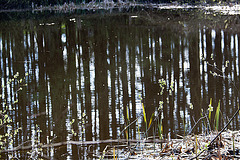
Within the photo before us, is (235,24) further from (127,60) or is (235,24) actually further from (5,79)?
(5,79)

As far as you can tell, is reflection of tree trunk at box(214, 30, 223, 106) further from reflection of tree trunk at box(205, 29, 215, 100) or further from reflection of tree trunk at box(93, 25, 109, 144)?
reflection of tree trunk at box(93, 25, 109, 144)

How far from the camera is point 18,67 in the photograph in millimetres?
8422

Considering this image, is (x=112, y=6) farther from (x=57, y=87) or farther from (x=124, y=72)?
(x=57, y=87)

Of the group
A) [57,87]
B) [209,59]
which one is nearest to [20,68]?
[57,87]

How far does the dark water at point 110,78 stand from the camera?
4.86 m

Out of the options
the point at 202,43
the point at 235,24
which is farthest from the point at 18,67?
the point at 235,24

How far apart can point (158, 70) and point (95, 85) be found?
1.32 m

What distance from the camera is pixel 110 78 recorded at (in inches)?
279

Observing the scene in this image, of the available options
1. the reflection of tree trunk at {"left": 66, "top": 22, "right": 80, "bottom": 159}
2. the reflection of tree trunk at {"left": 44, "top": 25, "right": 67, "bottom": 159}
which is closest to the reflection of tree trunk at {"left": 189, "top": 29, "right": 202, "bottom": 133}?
the reflection of tree trunk at {"left": 66, "top": 22, "right": 80, "bottom": 159}

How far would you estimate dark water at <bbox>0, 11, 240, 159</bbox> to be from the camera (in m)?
4.86

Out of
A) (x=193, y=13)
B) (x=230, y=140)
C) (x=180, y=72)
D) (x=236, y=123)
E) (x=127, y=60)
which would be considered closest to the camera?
(x=230, y=140)

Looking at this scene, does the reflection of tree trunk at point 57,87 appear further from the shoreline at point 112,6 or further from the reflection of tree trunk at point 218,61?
the shoreline at point 112,6

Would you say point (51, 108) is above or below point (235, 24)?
below

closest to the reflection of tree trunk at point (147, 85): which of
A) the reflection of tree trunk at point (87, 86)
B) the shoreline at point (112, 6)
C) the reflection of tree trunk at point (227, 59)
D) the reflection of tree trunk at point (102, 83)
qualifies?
the reflection of tree trunk at point (102, 83)
